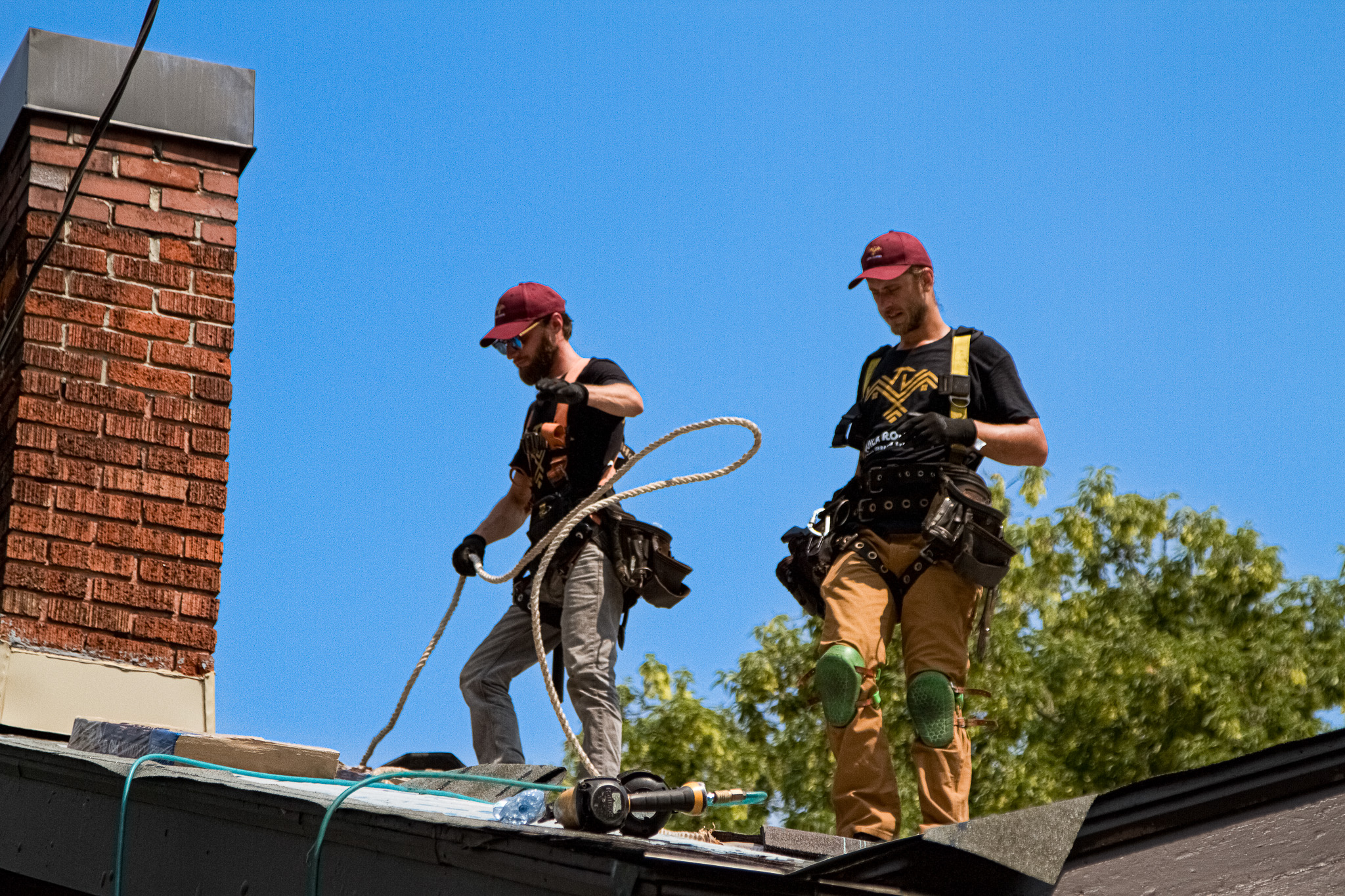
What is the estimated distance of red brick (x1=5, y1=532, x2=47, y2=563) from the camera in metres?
6.07

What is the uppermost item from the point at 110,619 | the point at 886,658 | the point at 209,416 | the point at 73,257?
the point at 73,257

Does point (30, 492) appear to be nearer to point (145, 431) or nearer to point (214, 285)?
point (145, 431)

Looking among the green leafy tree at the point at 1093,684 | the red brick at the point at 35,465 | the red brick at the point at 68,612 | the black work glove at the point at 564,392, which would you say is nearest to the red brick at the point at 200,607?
the red brick at the point at 68,612

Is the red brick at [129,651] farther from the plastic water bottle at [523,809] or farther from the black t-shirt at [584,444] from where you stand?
the plastic water bottle at [523,809]

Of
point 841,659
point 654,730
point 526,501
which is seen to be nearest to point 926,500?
point 841,659

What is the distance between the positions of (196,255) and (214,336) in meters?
0.36

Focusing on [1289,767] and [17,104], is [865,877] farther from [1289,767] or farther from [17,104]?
[17,104]

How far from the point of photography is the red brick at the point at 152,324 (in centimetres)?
651

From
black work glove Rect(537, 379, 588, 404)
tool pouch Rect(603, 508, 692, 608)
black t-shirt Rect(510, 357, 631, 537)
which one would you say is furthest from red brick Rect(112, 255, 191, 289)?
tool pouch Rect(603, 508, 692, 608)

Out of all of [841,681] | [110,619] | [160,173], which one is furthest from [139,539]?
[841,681]

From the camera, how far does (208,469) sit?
6.45m

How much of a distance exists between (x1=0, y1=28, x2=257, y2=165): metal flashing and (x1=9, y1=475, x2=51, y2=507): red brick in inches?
60.3

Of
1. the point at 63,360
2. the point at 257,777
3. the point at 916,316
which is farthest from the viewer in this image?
the point at 63,360

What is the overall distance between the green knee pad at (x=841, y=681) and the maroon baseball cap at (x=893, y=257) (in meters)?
1.23
